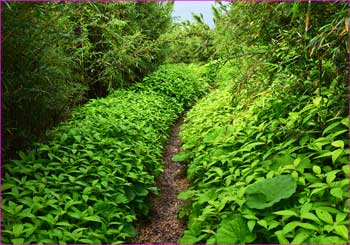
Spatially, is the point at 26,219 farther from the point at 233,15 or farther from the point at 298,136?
the point at 233,15

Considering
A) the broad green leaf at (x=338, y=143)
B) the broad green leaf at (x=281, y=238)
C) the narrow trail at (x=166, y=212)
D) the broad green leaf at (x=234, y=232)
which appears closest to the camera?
the broad green leaf at (x=281, y=238)

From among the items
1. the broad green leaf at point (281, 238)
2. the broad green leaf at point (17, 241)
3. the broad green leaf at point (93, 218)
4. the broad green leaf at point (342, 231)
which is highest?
the broad green leaf at point (17, 241)

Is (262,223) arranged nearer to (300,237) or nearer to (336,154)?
(300,237)

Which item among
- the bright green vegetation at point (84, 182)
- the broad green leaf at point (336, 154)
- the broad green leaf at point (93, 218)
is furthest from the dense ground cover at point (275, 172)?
the broad green leaf at point (93, 218)

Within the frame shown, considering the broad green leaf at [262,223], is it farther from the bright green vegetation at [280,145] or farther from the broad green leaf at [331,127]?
the broad green leaf at [331,127]

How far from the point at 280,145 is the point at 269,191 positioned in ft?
2.43

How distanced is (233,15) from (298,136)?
1.87 metres

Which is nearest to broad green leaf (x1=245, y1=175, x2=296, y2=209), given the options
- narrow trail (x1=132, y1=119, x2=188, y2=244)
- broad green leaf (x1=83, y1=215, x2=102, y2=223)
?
narrow trail (x1=132, y1=119, x2=188, y2=244)

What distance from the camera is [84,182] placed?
328cm

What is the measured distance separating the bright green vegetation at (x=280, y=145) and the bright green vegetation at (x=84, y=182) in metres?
0.57

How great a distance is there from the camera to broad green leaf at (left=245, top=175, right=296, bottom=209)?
263cm

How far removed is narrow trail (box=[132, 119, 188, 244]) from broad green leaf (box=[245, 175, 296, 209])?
86 centimetres

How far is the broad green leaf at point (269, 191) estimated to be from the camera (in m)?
2.63

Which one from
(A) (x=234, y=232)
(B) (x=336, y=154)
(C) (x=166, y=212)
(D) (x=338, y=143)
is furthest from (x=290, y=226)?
(C) (x=166, y=212)
